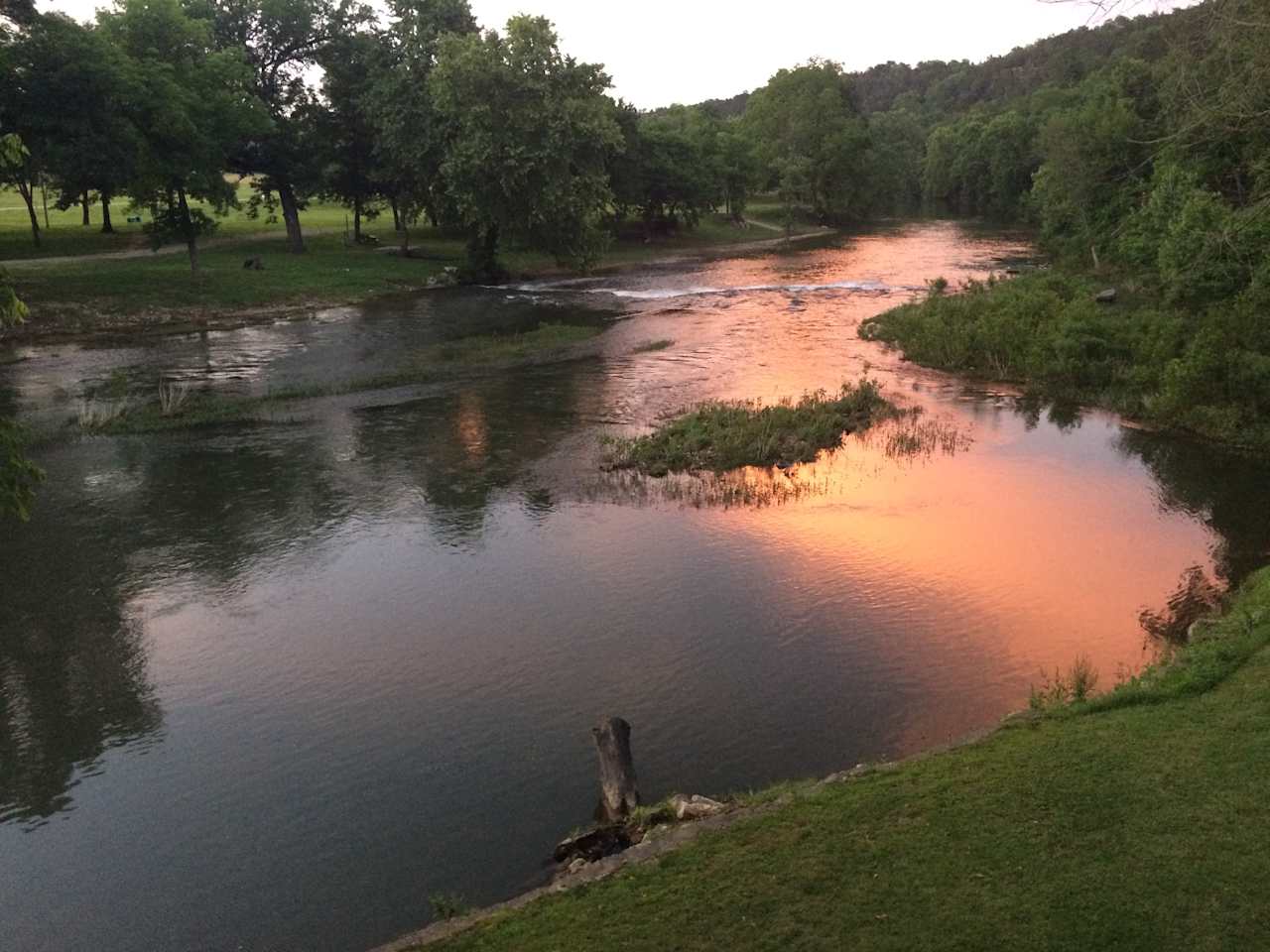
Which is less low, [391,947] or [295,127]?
[295,127]

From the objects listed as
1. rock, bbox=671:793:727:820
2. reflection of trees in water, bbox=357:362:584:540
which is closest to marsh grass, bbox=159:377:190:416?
reflection of trees in water, bbox=357:362:584:540

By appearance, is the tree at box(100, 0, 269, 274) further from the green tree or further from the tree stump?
the green tree

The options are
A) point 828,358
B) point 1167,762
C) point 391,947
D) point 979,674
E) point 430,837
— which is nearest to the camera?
point 391,947

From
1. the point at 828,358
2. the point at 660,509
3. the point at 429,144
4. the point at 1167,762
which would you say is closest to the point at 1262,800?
the point at 1167,762

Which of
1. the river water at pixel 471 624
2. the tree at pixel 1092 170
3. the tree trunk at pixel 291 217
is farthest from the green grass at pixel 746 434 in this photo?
the tree trunk at pixel 291 217

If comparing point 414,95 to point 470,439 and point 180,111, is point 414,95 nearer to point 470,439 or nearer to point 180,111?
point 180,111

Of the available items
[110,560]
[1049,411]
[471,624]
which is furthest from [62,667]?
[1049,411]

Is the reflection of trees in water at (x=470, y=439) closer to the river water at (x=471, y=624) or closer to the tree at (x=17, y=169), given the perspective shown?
the river water at (x=471, y=624)

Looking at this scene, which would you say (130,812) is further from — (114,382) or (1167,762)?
(114,382)

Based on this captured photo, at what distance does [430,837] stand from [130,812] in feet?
12.7

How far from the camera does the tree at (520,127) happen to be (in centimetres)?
5306

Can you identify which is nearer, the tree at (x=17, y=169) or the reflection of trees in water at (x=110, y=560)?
the tree at (x=17, y=169)

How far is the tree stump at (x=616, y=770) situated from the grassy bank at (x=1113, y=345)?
70.4 feet

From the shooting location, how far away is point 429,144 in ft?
188
